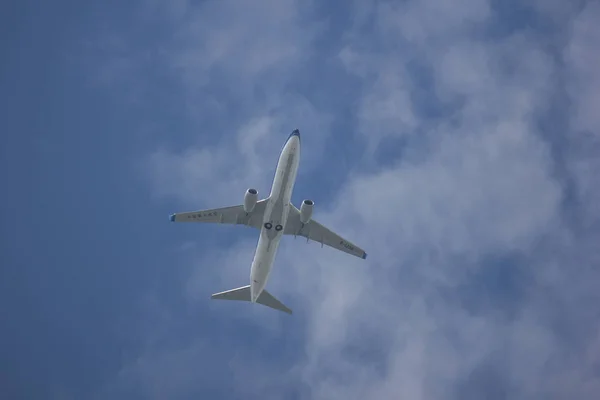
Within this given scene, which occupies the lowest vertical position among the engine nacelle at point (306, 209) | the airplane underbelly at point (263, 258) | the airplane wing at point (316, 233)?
the airplane underbelly at point (263, 258)

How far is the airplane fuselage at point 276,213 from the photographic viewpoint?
215 feet

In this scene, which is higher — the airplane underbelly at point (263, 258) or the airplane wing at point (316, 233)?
the airplane wing at point (316, 233)

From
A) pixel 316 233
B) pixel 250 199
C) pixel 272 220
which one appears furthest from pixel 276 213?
pixel 316 233

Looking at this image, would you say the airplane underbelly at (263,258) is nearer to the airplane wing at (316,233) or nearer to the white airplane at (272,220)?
the white airplane at (272,220)

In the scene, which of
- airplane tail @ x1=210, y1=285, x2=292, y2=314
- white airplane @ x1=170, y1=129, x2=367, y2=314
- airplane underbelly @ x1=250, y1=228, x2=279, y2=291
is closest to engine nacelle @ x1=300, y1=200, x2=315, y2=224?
white airplane @ x1=170, y1=129, x2=367, y2=314

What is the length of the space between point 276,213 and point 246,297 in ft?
46.6

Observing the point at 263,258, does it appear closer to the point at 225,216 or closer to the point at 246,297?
the point at 225,216

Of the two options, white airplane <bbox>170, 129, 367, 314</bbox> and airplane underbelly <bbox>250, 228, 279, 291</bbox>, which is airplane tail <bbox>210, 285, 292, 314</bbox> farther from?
airplane underbelly <bbox>250, 228, 279, 291</bbox>

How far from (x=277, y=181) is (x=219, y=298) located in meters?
18.8

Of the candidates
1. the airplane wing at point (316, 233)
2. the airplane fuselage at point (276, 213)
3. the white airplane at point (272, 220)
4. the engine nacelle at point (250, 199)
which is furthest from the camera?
the airplane wing at point (316, 233)

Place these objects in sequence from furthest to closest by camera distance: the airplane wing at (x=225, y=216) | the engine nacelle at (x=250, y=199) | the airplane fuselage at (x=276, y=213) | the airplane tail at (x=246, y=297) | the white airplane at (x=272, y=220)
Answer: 1. the airplane tail at (x=246, y=297)
2. the airplane wing at (x=225, y=216)
3. the engine nacelle at (x=250, y=199)
4. the white airplane at (x=272, y=220)
5. the airplane fuselage at (x=276, y=213)

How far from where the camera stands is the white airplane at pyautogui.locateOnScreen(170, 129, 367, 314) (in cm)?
6612

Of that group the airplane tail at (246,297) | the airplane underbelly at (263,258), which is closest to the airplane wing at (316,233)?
the airplane underbelly at (263,258)

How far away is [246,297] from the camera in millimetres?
77500
